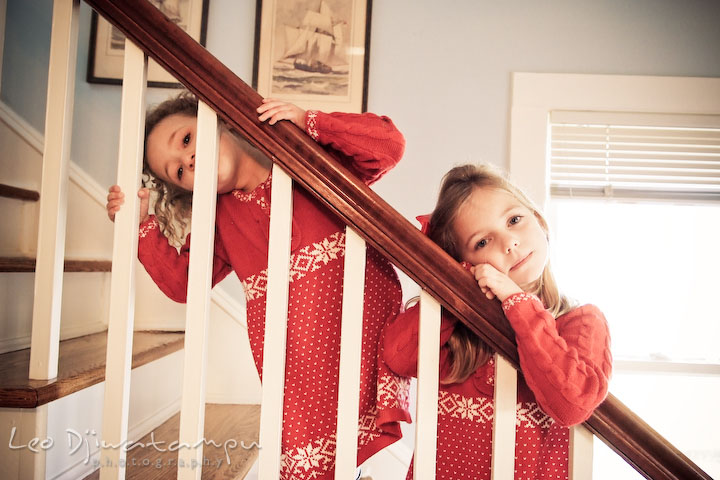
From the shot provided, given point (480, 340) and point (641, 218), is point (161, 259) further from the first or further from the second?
point (641, 218)

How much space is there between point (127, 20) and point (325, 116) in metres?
0.30

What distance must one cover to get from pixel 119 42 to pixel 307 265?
159 centimetres

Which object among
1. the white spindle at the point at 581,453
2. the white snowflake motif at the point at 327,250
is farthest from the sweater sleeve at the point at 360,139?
the white spindle at the point at 581,453

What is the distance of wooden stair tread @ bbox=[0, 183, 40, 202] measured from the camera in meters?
1.42

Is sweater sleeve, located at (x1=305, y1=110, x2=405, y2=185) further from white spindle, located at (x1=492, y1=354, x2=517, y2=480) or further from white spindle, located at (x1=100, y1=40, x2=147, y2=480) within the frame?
white spindle, located at (x1=492, y1=354, x2=517, y2=480)

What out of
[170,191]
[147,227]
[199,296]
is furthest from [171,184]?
[199,296]

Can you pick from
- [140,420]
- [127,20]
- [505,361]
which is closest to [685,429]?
[505,361]

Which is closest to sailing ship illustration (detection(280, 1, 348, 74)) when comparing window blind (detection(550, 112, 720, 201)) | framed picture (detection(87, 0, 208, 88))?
framed picture (detection(87, 0, 208, 88))

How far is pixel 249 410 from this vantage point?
1.71m

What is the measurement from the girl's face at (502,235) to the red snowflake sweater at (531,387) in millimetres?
106

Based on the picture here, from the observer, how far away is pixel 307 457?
0.86m

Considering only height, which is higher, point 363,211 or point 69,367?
point 363,211

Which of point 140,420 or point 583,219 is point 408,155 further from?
point 140,420

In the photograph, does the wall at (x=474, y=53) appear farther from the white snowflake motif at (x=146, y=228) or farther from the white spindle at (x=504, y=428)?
the white spindle at (x=504, y=428)
